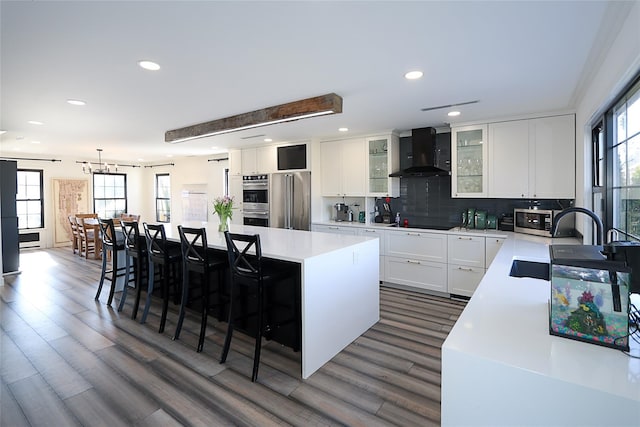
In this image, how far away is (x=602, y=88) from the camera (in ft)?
7.61

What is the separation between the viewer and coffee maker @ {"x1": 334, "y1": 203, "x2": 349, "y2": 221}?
5.75 meters

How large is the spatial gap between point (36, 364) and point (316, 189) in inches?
159

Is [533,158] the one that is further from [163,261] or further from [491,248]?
[163,261]

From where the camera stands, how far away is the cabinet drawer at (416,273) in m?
4.44

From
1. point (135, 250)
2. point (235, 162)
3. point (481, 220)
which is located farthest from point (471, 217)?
point (235, 162)

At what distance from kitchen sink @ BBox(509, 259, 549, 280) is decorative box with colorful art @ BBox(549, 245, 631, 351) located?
156cm

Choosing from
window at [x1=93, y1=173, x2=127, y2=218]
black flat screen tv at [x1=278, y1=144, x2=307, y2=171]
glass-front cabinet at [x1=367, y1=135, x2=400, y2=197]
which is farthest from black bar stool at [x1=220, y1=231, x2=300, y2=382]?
window at [x1=93, y1=173, x2=127, y2=218]

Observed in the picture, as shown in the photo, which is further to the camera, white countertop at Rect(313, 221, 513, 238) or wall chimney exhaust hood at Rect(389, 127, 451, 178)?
wall chimney exhaust hood at Rect(389, 127, 451, 178)

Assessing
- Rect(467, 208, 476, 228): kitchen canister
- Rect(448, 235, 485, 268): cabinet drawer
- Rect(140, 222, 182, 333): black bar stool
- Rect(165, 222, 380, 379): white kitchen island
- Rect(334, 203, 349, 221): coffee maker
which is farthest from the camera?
Rect(334, 203, 349, 221): coffee maker

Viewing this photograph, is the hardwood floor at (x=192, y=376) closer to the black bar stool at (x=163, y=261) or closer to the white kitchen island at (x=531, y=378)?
the black bar stool at (x=163, y=261)

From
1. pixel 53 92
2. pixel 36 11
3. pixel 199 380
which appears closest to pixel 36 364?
pixel 199 380

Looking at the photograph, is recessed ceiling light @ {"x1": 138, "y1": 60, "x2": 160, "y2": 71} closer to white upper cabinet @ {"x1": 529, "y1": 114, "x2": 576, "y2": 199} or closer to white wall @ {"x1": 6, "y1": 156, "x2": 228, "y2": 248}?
white upper cabinet @ {"x1": 529, "y1": 114, "x2": 576, "y2": 199}

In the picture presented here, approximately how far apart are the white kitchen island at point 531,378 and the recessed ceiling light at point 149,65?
2.61 metres

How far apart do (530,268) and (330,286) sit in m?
1.63
